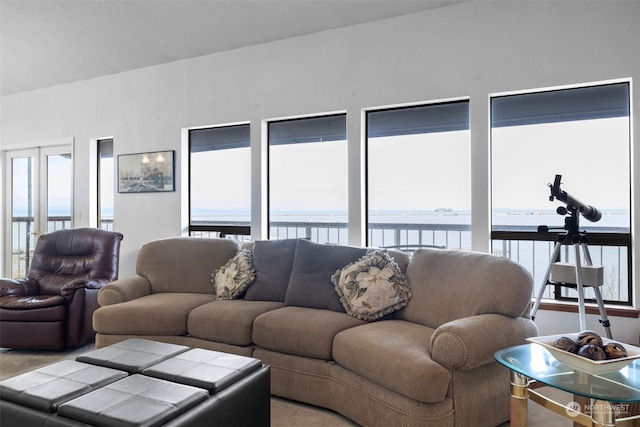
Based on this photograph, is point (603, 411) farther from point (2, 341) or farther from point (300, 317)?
point (2, 341)

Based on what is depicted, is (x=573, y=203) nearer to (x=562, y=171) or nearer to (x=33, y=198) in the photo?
(x=562, y=171)

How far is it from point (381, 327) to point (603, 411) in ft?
4.21

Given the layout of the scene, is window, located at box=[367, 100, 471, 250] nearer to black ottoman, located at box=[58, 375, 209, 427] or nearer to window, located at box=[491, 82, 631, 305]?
window, located at box=[491, 82, 631, 305]

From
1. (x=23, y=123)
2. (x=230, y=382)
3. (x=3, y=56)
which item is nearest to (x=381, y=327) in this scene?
(x=230, y=382)

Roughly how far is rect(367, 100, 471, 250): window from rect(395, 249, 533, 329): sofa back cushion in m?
0.81

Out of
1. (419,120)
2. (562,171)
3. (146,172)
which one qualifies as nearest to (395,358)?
(562,171)

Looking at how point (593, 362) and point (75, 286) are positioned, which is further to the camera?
point (75, 286)

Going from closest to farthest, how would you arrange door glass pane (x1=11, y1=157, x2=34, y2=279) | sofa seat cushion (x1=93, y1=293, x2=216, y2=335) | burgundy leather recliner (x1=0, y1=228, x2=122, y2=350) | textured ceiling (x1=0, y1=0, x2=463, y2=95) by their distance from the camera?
sofa seat cushion (x1=93, y1=293, x2=216, y2=335)
burgundy leather recliner (x1=0, y1=228, x2=122, y2=350)
textured ceiling (x1=0, y1=0, x2=463, y2=95)
door glass pane (x1=11, y1=157, x2=34, y2=279)

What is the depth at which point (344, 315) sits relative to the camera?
→ 2.84m

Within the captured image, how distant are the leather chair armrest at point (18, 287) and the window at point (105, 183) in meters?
1.41

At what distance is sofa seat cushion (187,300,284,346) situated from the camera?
2.88 meters

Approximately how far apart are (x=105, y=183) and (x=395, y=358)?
4.72 meters

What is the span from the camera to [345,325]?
2676 mm

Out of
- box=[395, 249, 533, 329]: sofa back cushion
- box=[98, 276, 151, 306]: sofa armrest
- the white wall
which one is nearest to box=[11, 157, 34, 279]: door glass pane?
the white wall
